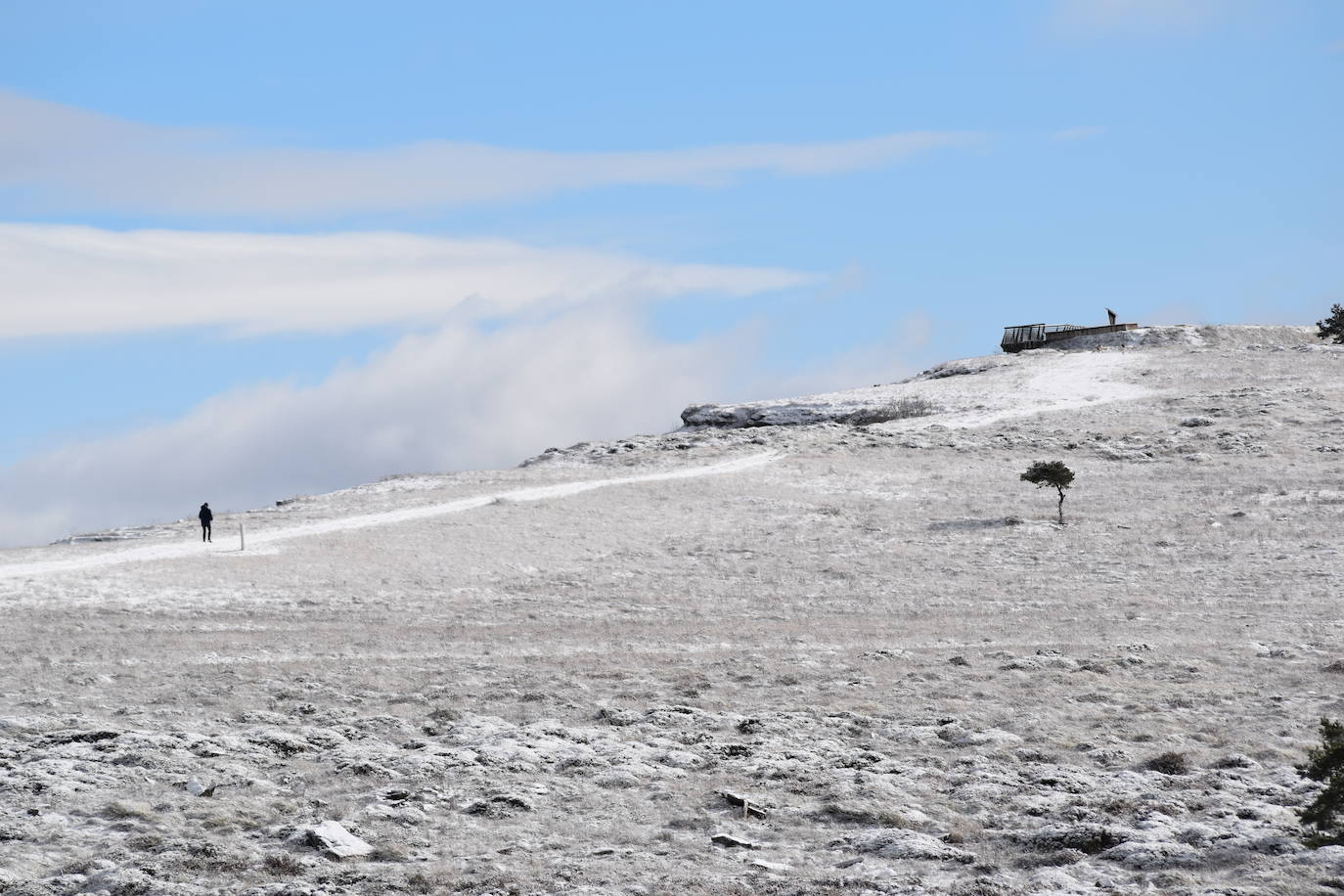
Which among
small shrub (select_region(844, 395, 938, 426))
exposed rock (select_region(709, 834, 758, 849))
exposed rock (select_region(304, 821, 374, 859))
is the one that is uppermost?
small shrub (select_region(844, 395, 938, 426))

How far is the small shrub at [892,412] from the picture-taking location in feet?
188

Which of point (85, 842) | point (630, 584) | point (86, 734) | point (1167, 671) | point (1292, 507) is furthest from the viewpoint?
point (1292, 507)

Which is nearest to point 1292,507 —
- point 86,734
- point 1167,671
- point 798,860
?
point 1167,671

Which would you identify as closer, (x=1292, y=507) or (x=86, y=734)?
(x=86, y=734)

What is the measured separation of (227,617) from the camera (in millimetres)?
25312

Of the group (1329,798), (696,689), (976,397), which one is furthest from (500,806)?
(976,397)

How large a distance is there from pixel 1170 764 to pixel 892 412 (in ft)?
148

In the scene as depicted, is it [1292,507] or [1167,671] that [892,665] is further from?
[1292,507]

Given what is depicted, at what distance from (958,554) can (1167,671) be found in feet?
40.5

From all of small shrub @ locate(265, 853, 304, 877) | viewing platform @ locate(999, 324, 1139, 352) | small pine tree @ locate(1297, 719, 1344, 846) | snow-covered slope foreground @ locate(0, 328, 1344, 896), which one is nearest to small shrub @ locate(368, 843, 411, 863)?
snow-covered slope foreground @ locate(0, 328, 1344, 896)

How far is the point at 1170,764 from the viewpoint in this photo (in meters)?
13.4

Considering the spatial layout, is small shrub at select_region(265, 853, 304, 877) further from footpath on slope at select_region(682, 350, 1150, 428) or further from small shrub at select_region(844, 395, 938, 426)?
small shrub at select_region(844, 395, 938, 426)

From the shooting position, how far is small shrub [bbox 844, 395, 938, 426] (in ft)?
188

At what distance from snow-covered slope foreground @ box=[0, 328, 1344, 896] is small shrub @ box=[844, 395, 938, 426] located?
14323mm
